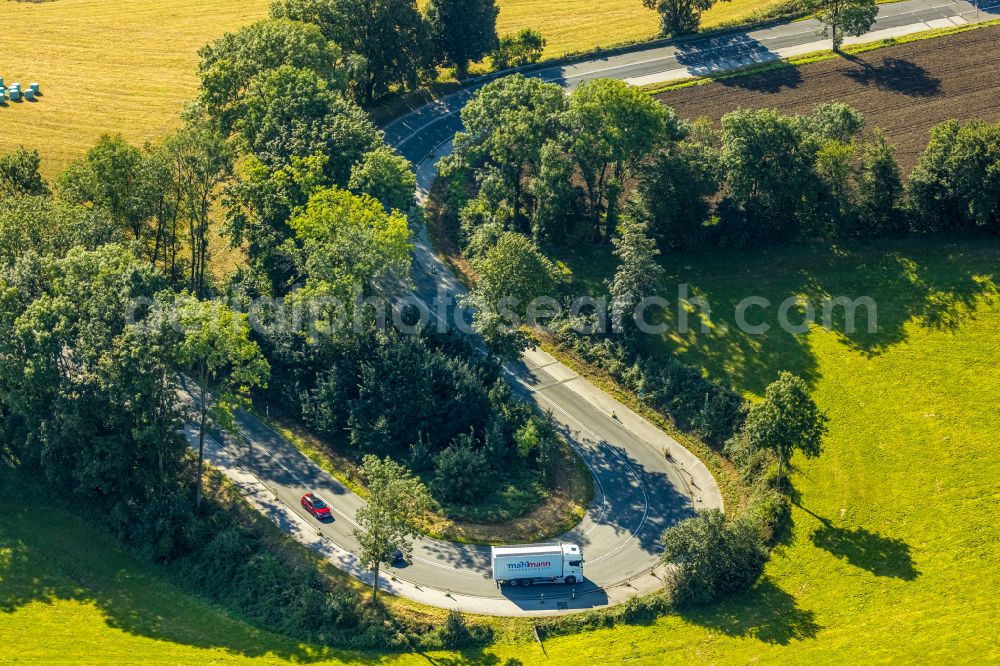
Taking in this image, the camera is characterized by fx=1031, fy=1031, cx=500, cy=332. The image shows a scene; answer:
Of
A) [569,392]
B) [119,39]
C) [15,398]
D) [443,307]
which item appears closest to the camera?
[15,398]

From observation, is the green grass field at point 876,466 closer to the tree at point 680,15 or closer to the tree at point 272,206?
the tree at point 272,206

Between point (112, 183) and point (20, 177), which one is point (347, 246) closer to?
point (112, 183)

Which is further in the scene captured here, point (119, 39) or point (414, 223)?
point (119, 39)

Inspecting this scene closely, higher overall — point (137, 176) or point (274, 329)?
point (137, 176)

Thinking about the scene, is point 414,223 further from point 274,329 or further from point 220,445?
point 220,445

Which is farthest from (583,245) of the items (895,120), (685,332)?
(895,120)

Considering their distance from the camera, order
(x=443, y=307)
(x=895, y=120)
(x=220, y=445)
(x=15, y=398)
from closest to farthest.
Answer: (x=15, y=398) → (x=220, y=445) → (x=443, y=307) → (x=895, y=120)

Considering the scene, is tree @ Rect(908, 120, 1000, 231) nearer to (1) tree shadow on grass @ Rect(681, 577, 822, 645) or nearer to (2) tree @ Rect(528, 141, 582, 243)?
(2) tree @ Rect(528, 141, 582, 243)

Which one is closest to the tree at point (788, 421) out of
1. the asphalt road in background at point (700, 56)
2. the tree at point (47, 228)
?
the tree at point (47, 228)

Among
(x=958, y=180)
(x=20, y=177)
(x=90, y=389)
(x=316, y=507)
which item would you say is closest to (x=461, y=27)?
Answer: (x=20, y=177)
